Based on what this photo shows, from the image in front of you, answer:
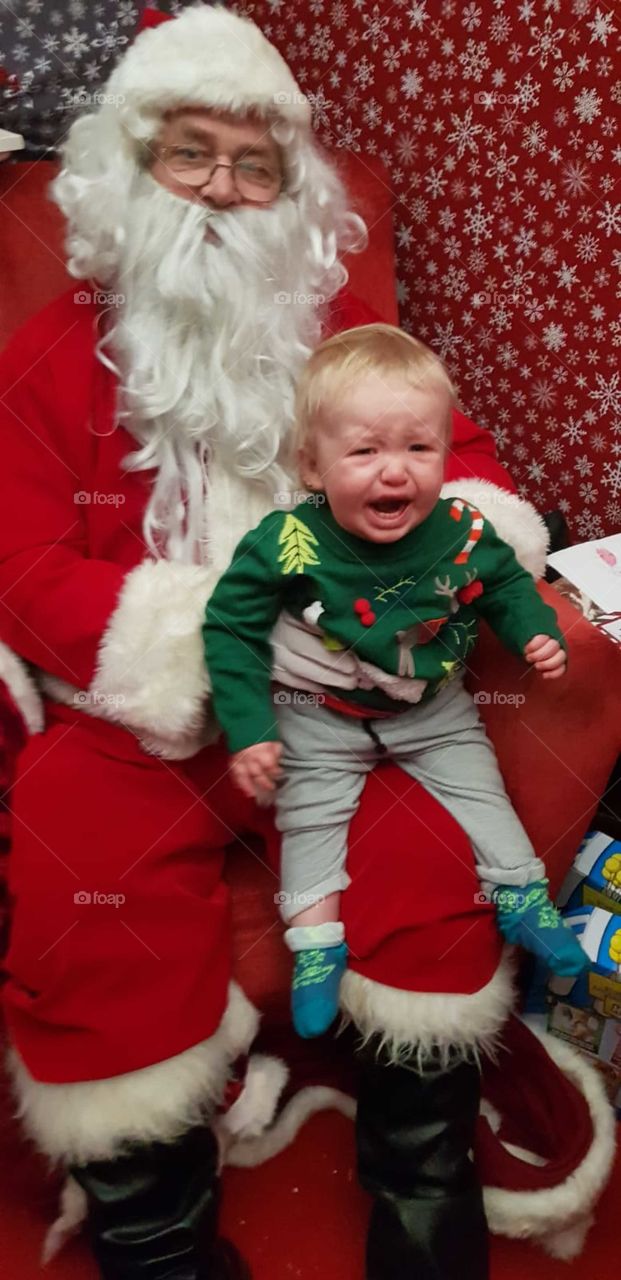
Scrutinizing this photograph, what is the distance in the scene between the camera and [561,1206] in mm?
1093

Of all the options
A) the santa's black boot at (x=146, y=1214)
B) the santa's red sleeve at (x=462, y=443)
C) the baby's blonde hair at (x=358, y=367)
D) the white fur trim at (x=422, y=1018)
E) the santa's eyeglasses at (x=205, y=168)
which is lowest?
the santa's black boot at (x=146, y=1214)

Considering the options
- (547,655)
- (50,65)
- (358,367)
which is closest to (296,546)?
(358,367)

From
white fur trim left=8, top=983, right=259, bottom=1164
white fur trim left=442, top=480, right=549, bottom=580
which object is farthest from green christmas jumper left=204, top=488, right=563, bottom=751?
white fur trim left=8, top=983, right=259, bottom=1164

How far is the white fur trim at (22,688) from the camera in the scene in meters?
1.13

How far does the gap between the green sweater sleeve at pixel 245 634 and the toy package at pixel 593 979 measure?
51cm

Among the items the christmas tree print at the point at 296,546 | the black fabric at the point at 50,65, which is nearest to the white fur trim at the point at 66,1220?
the christmas tree print at the point at 296,546

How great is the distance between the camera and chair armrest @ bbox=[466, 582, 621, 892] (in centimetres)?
113

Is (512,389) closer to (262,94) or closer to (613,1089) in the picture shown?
(262,94)

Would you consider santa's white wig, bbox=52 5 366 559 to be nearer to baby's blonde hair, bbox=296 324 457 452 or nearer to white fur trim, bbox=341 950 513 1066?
baby's blonde hair, bbox=296 324 457 452

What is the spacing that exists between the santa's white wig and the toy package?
25.6 inches

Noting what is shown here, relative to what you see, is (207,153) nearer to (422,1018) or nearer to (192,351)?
(192,351)

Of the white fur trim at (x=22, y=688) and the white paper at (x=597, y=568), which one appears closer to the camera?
the white fur trim at (x=22, y=688)

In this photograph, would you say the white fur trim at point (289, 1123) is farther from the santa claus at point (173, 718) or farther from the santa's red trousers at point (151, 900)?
the santa's red trousers at point (151, 900)

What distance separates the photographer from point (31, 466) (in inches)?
46.2
